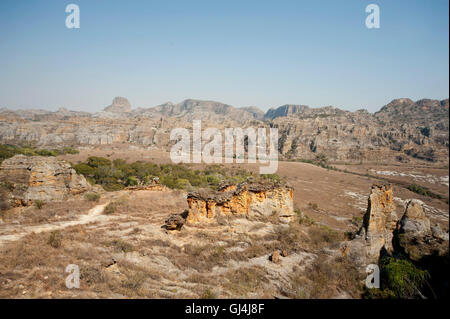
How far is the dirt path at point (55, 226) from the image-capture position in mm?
9156

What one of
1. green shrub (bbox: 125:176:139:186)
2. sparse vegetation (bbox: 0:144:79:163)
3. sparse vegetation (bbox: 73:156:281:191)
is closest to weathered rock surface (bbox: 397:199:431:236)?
sparse vegetation (bbox: 73:156:281:191)

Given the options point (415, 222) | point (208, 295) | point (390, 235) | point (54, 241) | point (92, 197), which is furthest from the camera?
point (92, 197)

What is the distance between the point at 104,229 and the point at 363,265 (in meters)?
11.6

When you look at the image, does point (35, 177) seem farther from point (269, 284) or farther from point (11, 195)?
point (269, 284)

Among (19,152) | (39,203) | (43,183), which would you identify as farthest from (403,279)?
(19,152)

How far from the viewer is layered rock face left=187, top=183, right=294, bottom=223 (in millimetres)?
Answer: 12047

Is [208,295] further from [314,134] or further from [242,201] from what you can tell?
[314,134]

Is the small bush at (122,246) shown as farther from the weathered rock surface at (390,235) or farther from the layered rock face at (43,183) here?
the weathered rock surface at (390,235)

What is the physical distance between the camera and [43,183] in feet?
49.3

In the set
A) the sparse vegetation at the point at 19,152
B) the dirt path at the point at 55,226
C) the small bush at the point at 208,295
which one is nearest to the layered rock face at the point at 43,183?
the dirt path at the point at 55,226

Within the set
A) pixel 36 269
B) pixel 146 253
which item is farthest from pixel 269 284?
pixel 36 269

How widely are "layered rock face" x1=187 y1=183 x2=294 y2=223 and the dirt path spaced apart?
18.7ft

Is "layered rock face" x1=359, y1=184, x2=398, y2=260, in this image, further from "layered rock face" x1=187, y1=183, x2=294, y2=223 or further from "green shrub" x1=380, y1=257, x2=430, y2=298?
"layered rock face" x1=187, y1=183, x2=294, y2=223

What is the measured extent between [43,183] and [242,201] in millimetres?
13444
